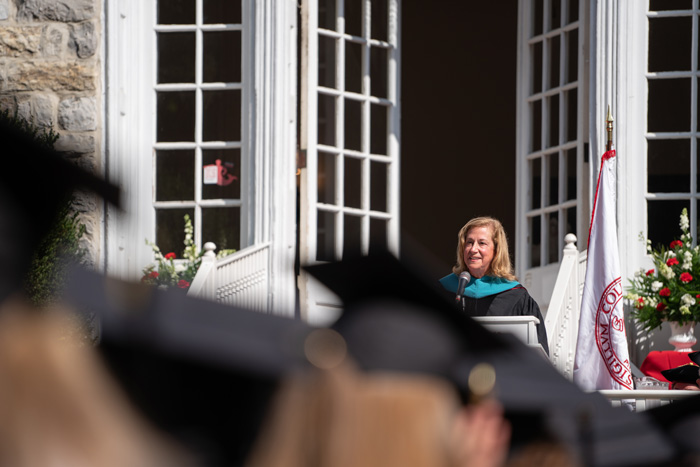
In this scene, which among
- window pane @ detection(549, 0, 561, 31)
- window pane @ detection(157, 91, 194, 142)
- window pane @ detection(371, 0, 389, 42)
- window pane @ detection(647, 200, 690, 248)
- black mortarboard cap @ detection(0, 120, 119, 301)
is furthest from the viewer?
window pane @ detection(371, 0, 389, 42)

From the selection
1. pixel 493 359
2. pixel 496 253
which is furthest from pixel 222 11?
pixel 493 359

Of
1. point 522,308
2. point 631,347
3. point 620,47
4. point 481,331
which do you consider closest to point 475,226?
point 522,308

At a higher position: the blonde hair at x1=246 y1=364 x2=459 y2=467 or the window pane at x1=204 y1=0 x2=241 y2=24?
the window pane at x1=204 y1=0 x2=241 y2=24

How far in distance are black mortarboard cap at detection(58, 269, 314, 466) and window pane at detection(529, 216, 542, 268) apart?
648 centimetres

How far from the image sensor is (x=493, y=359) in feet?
3.48

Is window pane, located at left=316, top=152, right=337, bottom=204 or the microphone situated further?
window pane, located at left=316, top=152, right=337, bottom=204

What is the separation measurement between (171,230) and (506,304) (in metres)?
2.65

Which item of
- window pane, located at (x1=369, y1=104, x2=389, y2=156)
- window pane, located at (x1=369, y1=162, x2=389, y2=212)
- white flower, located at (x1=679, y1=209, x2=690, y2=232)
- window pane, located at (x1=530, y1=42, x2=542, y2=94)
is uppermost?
window pane, located at (x1=530, y1=42, x2=542, y2=94)

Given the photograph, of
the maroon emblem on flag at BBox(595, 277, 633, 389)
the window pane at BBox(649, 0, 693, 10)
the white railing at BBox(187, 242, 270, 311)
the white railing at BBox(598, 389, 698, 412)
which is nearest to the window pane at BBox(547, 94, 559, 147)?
the window pane at BBox(649, 0, 693, 10)

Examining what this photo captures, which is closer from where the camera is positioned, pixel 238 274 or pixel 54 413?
pixel 54 413

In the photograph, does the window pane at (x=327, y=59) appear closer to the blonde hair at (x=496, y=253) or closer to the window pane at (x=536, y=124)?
the window pane at (x=536, y=124)

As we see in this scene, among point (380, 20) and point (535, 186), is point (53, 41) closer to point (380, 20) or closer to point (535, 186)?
point (380, 20)

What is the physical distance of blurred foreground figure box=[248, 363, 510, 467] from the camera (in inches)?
29.3

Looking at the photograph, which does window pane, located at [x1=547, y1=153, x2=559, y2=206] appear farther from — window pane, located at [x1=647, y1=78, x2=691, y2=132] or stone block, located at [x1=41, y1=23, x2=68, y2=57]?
stone block, located at [x1=41, y1=23, x2=68, y2=57]
